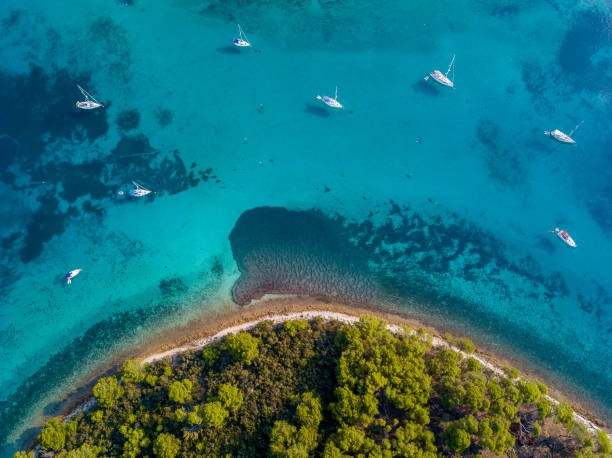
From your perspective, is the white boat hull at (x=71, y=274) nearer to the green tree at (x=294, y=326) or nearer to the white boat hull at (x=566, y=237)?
the green tree at (x=294, y=326)

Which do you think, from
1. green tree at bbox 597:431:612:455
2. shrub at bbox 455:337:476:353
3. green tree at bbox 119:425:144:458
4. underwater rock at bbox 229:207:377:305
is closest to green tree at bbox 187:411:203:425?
green tree at bbox 119:425:144:458

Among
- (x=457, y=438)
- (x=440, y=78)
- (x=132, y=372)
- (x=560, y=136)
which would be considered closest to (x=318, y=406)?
(x=457, y=438)

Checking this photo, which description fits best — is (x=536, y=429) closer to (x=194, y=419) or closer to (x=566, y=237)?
(x=566, y=237)

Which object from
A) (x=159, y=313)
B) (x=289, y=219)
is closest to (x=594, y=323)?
(x=289, y=219)

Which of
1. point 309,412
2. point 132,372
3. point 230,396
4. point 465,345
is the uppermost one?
point 465,345

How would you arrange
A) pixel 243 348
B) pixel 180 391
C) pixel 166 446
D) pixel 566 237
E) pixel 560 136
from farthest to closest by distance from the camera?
pixel 560 136
pixel 566 237
pixel 243 348
pixel 180 391
pixel 166 446

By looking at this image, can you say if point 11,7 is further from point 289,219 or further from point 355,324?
point 355,324
